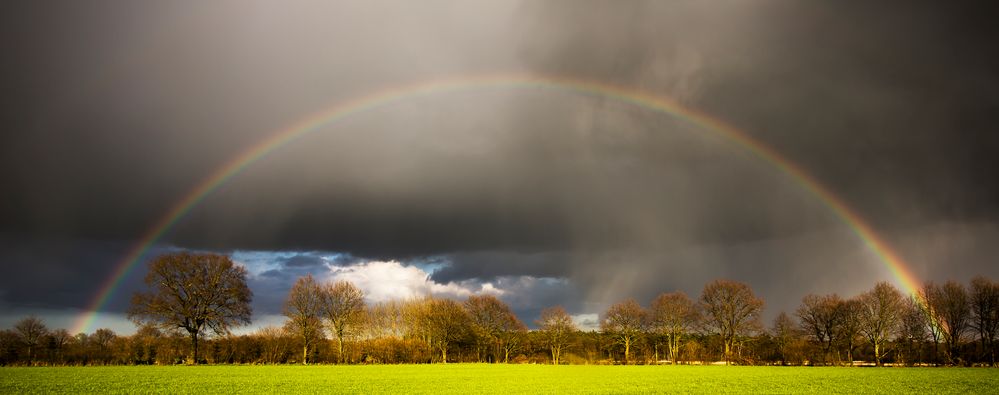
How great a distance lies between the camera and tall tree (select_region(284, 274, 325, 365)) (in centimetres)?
9050

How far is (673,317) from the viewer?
404ft

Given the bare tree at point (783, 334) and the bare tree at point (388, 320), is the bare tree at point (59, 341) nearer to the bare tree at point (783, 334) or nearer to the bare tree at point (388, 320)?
the bare tree at point (388, 320)

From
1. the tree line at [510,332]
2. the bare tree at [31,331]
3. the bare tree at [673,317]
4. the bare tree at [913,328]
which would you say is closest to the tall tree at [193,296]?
the tree line at [510,332]

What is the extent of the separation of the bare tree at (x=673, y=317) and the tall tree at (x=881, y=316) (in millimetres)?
32569

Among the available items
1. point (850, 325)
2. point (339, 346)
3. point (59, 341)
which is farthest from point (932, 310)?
point (59, 341)

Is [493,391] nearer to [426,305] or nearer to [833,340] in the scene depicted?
[426,305]

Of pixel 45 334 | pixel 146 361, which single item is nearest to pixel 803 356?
pixel 146 361

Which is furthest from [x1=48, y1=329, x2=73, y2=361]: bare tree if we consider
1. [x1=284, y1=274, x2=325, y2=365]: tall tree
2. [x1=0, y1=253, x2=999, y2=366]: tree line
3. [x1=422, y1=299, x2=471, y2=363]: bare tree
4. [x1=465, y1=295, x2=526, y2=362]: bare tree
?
[x1=465, y1=295, x2=526, y2=362]: bare tree

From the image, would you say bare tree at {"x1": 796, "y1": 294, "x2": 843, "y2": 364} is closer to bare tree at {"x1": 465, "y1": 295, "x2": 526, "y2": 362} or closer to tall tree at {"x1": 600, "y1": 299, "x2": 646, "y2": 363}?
tall tree at {"x1": 600, "y1": 299, "x2": 646, "y2": 363}

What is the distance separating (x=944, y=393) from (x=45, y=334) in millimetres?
132749

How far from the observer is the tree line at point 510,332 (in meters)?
75.3

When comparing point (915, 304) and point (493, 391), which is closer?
point (493, 391)

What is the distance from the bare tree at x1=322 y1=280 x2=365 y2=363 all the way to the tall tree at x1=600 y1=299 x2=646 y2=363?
58.5 metres

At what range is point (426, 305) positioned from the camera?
12425cm
